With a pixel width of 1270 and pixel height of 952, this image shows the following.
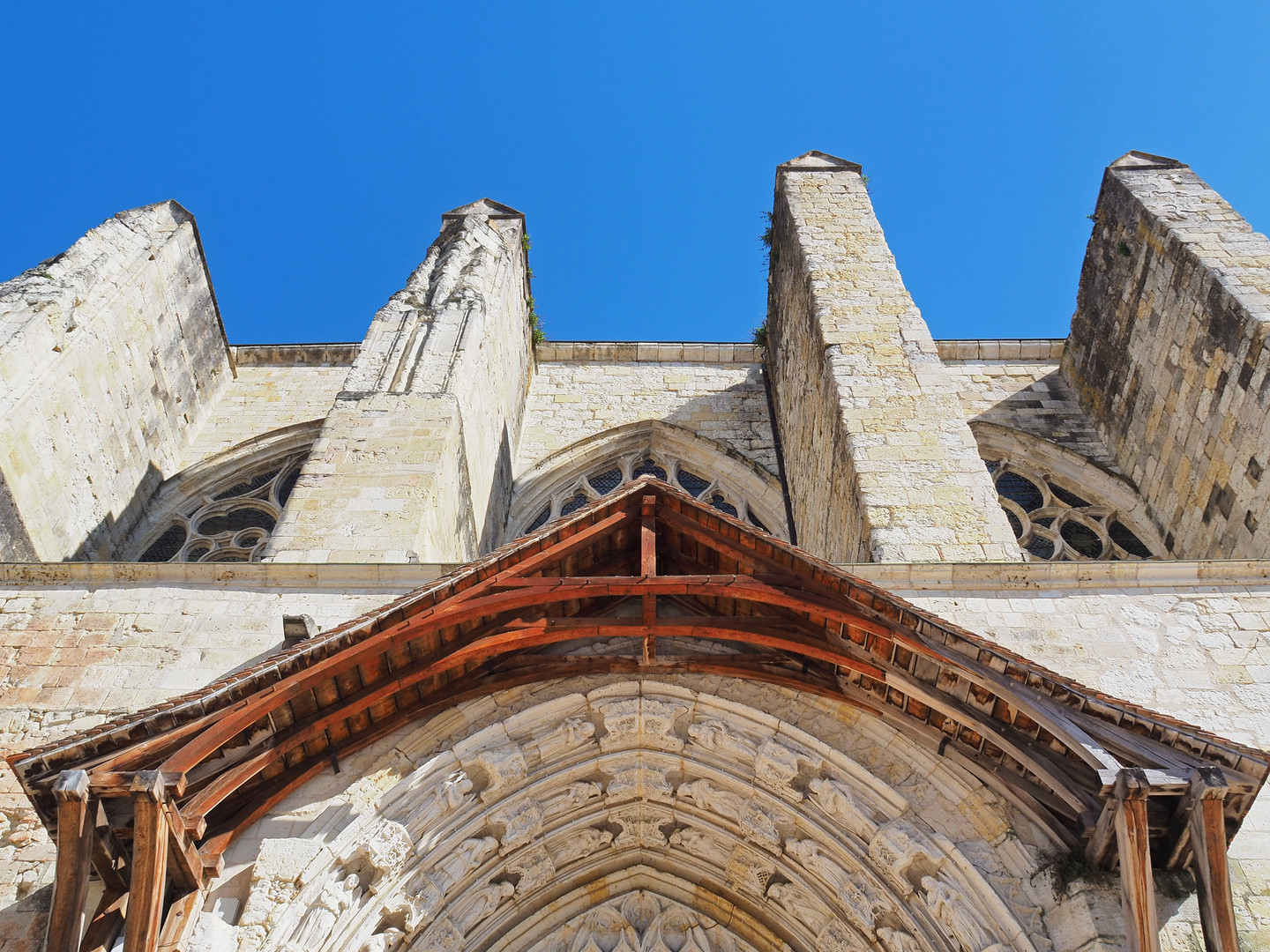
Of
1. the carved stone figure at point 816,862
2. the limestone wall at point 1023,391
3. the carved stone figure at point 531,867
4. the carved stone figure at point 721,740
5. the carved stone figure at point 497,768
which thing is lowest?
the carved stone figure at point 816,862

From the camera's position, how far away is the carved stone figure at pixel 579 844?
4.67 meters

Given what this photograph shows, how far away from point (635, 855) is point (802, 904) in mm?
795

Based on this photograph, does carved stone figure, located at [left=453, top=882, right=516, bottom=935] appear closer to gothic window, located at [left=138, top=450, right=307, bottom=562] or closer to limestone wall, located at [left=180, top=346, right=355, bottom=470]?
gothic window, located at [left=138, top=450, right=307, bottom=562]

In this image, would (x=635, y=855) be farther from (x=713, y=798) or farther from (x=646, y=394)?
(x=646, y=394)

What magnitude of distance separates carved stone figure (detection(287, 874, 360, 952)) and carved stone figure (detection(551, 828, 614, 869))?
3.08 ft

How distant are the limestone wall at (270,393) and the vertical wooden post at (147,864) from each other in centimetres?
675

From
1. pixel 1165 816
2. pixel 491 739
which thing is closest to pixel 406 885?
pixel 491 739

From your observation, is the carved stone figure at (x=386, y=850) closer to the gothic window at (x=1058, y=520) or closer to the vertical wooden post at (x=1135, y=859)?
the vertical wooden post at (x=1135, y=859)

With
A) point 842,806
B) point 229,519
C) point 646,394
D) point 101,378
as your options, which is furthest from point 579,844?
point 646,394

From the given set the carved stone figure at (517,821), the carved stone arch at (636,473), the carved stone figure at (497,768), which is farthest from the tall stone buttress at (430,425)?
the carved stone figure at (517,821)

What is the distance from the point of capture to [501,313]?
923 cm

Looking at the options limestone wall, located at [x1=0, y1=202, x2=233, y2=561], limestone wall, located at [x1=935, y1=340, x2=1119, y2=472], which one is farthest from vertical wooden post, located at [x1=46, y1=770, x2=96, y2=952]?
limestone wall, located at [x1=935, y1=340, x2=1119, y2=472]

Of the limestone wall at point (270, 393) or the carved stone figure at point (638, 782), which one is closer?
the carved stone figure at point (638, 782)

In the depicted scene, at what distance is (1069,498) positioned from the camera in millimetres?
9055
